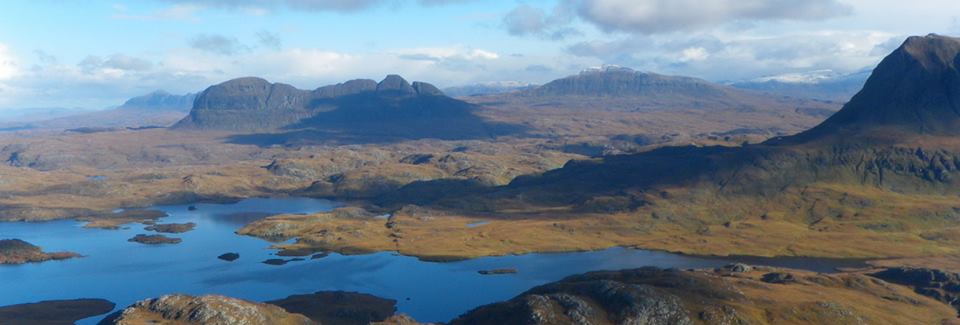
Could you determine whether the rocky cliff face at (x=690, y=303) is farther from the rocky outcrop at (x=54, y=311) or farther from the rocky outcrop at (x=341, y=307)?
the rocky outcrop at (x=54, y=311)

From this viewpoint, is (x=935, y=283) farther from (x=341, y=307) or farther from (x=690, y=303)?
(x=341, y=307)

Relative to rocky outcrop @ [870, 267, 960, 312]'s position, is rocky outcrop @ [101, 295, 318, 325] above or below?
above

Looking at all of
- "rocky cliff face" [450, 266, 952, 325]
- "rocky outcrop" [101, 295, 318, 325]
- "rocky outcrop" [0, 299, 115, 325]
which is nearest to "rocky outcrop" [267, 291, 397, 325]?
"rocky outcrop" [101, 295, 318, 325]

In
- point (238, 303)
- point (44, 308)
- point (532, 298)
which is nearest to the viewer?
point (532, 298)

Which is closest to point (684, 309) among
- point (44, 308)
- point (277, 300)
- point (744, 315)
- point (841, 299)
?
point (744, 315)

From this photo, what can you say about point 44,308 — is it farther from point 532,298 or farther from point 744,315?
point 744,315

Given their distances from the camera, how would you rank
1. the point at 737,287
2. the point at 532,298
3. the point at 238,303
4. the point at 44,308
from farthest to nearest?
1. the point at 44,308
2. the point at 737,287
3. the point at 238,303
4. the point at 532,298

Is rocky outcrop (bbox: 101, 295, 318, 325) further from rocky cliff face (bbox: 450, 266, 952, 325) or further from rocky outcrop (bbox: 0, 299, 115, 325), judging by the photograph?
rocky cliff face (bbox: 450, 266, 952, 325)
